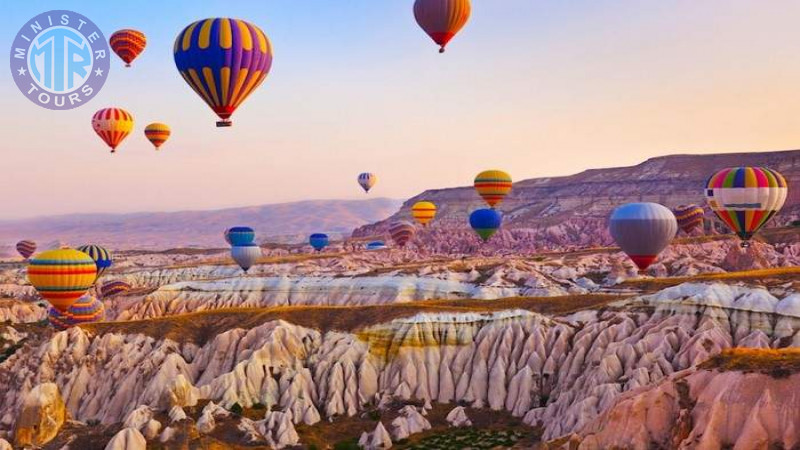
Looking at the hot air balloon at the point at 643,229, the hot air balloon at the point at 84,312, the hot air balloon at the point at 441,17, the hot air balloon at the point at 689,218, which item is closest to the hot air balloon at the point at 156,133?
the hot air balloon at the point at 84,312

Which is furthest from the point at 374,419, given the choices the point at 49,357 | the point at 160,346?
the point at 49,357

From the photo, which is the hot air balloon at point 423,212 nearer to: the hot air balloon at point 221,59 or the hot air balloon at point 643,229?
the hot air balloon at point 643,229

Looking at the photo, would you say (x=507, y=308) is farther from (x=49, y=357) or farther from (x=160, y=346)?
(x=49, y=357)

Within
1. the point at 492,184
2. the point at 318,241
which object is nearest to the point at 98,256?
the point at 492,184

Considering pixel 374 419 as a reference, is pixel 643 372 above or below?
above

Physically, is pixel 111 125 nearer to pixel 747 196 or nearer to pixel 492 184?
pixel 492 184
